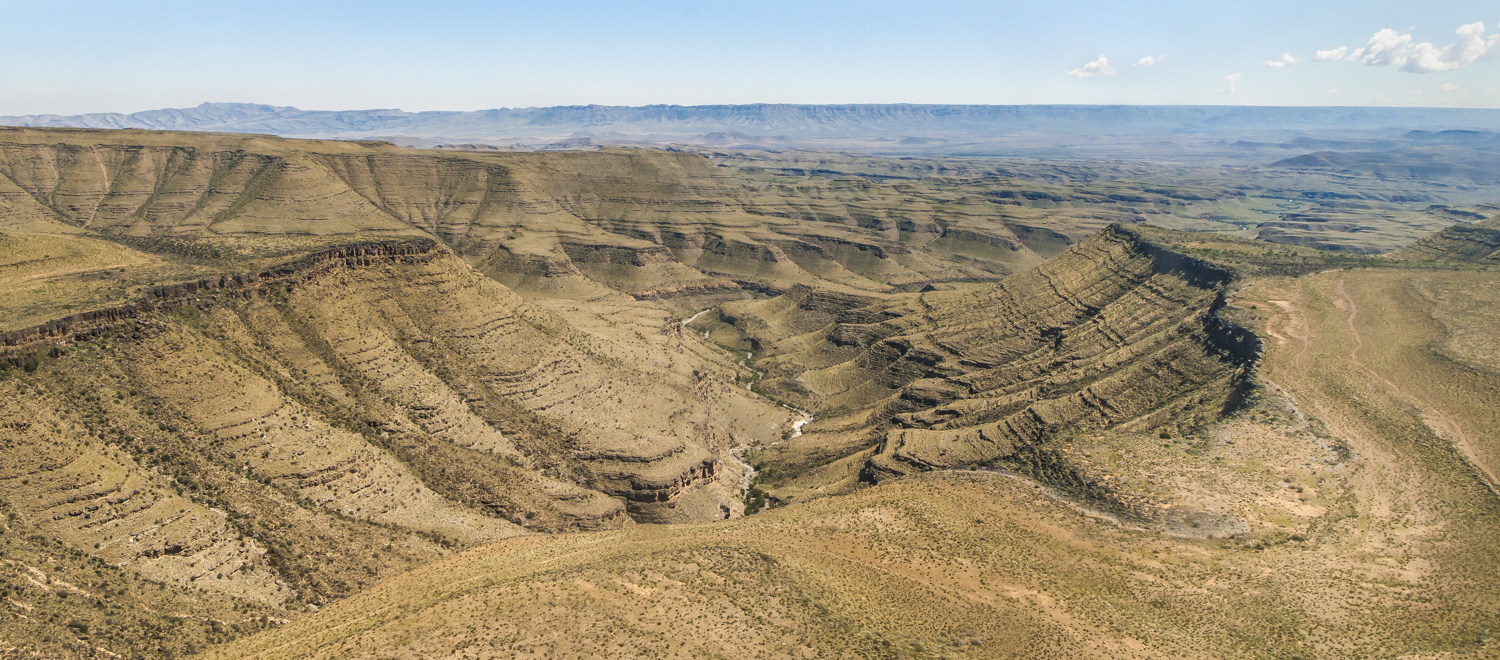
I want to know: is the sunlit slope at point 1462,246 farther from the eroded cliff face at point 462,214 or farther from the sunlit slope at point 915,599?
the sunlit slope at point 915,599

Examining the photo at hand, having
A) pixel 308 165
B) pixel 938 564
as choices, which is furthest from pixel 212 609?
pixel 308 165

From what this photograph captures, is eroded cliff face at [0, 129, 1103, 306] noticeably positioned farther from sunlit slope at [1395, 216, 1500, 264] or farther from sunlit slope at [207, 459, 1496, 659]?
sunlit slope at [207, 459, 1496, 659]

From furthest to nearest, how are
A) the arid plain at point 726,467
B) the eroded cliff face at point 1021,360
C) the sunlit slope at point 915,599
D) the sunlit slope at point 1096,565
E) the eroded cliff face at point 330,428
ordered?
1. the eroded cliff face at point 1021,360
2. the eroded cliff face at point 330,428
3. the arid plain at point 726,467
4. the sunlit slope at point 1096,565
5. the sunlit slope at point 915,599

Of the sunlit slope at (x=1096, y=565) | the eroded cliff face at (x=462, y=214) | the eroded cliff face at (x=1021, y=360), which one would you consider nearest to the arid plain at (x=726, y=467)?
the sunlit slope at (x=1096, y=565)

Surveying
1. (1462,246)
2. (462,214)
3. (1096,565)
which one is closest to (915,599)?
(1096,565)

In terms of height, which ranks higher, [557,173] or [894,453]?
[557,173]

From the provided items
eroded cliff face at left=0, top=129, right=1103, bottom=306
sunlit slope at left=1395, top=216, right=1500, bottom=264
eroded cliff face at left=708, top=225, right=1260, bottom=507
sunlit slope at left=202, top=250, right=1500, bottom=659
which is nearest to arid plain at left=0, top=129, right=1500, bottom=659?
sunlit slope at left=202, top=250, right=1500, bottom=659

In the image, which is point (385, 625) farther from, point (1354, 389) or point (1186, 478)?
point (1354, 389)

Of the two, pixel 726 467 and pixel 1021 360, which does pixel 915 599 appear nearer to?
pixel 726 467
